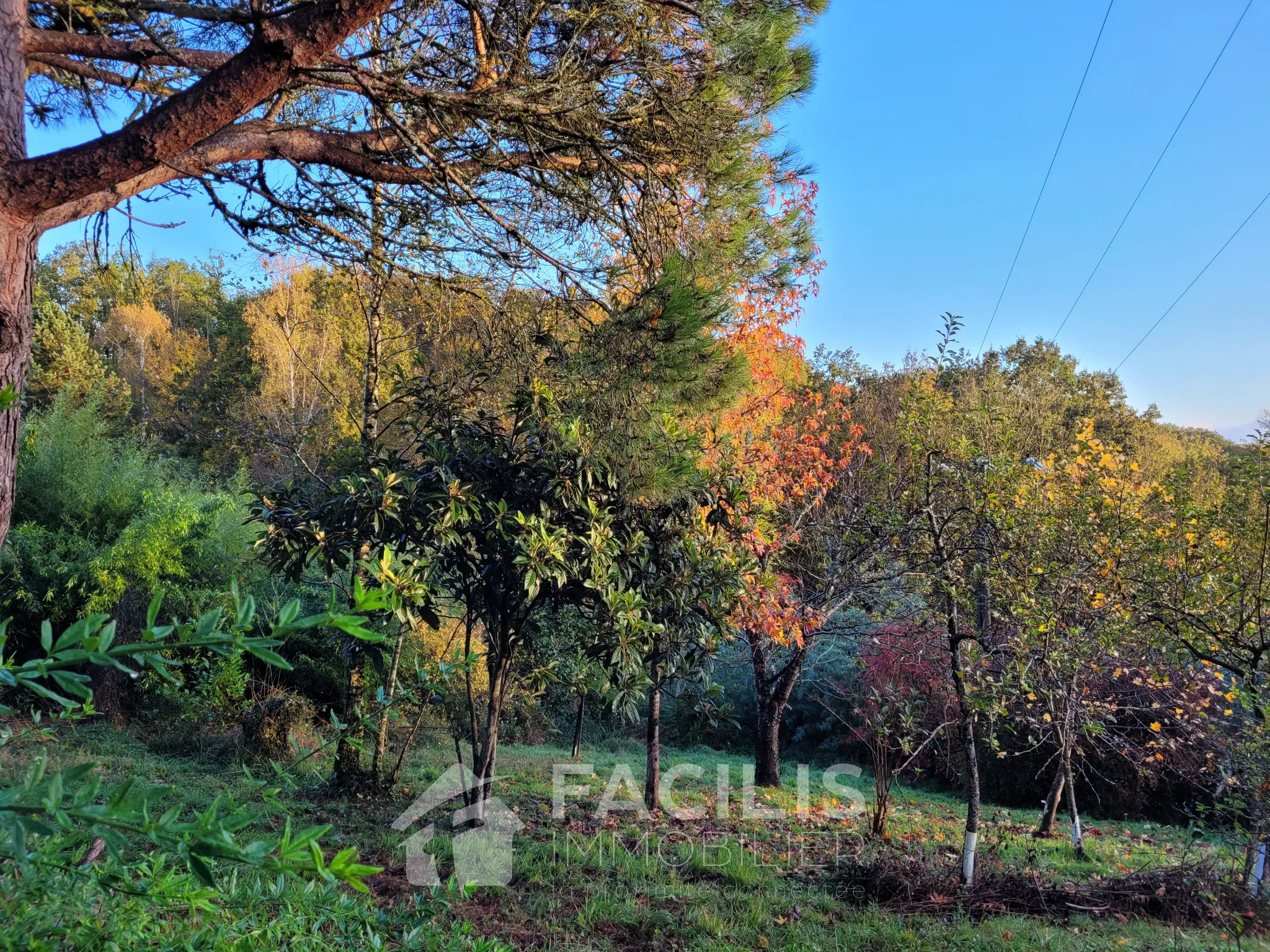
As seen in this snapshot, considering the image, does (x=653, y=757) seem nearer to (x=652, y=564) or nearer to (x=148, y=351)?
(x=652, y=564)

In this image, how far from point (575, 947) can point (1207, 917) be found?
3.75 m

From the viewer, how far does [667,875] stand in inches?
167

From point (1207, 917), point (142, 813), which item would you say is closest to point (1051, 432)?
point (1207, 917)

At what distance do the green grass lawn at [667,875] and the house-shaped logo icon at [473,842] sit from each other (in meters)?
0.08

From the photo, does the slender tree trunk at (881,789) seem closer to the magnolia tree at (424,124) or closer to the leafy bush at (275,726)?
the magnolia tree at (424,124)

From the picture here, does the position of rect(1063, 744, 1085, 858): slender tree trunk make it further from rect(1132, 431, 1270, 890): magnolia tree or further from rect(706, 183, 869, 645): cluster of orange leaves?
rect(706, 183, 869, 645): cluster of orange leaves

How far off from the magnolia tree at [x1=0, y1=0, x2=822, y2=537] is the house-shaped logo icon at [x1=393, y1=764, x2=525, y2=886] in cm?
255

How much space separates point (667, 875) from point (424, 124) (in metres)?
4.18

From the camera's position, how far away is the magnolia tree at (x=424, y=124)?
2.74 metres

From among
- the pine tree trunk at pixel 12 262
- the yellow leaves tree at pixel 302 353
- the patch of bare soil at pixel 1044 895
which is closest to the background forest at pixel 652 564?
the patch of bare soil at pixel 1044 895

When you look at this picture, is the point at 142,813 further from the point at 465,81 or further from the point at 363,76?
the point at 465,81

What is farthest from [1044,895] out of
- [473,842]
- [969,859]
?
[473,842]

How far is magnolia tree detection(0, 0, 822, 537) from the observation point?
2740 mm

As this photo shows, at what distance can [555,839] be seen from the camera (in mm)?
4590
